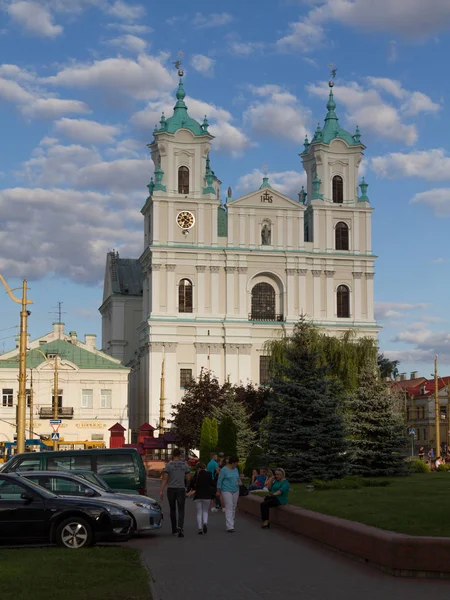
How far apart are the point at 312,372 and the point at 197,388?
1498 inches

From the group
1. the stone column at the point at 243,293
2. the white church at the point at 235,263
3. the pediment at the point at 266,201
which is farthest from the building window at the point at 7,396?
the pediment at the point at 266,201

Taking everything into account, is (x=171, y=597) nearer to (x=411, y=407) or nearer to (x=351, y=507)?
(x=351, y=507)

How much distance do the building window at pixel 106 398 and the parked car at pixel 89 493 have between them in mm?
66709

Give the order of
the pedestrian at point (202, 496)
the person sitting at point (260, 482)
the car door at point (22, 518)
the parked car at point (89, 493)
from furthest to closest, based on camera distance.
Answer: the person sitting at point (260, 482), the pedestrian at point (202, 496), the parked car at point (89, 493), the car door at point (22, 518)

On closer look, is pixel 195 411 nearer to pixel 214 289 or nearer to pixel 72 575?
pixel 214 289

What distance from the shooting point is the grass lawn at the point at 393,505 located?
16812 mm

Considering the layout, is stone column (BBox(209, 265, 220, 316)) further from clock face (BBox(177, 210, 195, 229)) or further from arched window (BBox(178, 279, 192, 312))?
clock face (BBox(177, 210, 195, 229))

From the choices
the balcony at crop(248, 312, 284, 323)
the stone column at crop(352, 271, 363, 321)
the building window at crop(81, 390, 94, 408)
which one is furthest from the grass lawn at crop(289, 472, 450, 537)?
the stone column at crop(352, 271, 363, 321)

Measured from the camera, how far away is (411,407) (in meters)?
117

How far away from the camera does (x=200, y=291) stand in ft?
293

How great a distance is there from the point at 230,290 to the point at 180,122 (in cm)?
1599

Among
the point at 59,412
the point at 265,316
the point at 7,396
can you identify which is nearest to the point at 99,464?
the point at 59,412

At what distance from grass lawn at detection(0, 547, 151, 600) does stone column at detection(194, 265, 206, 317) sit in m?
71.3

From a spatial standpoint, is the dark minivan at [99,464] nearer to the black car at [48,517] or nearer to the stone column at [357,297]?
the black car at [48,517]
